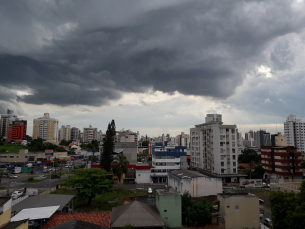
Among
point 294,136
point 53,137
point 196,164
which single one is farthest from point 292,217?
point 53,137

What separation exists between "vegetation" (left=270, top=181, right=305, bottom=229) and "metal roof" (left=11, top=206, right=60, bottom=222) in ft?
59.3

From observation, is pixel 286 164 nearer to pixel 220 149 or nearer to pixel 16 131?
pixel 220 149

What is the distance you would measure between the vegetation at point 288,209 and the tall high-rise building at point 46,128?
144364mm

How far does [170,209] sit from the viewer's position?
2170 centimetres

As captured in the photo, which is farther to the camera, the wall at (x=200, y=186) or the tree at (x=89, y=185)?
the wall at (x=200, y=186)

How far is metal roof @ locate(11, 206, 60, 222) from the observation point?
1856 centimetres

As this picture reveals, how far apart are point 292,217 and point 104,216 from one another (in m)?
14.4

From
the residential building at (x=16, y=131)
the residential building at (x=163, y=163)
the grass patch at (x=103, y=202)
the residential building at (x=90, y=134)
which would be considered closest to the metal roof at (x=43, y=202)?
the grass patch at (x=103, y=202)

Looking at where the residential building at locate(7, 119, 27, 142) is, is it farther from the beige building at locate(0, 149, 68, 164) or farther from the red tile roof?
the red tile roof

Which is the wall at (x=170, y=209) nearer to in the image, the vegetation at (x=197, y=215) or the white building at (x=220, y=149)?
the vegetation at (x=197, y=215)

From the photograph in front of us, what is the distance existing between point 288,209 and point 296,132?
3816 inches

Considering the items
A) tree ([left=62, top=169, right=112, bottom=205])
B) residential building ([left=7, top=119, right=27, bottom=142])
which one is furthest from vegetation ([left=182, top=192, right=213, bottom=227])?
residential building ([left=7, top=119, right=27, bottom=142])

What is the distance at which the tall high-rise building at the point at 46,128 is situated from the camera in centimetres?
14450

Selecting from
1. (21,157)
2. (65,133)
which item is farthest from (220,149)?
(65,133)
